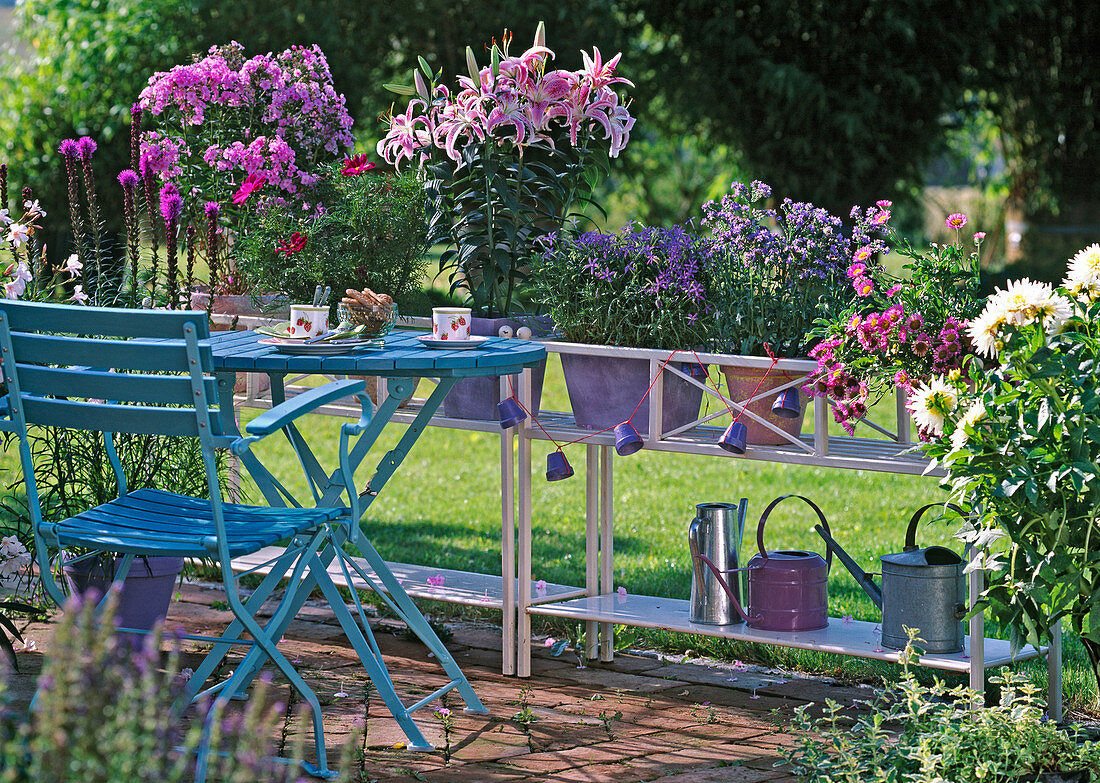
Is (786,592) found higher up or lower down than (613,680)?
higher up

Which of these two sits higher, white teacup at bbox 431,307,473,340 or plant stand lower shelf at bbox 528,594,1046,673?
white teacup at bbox 431,307,473,340

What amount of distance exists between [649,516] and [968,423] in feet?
10.7

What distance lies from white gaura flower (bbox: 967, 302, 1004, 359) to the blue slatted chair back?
158 centimetres

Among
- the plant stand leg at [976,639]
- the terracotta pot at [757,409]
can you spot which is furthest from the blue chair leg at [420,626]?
the plant stand leg at [976,639]

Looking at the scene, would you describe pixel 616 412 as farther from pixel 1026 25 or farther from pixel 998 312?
pixel 1026 25

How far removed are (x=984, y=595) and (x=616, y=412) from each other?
118 cm

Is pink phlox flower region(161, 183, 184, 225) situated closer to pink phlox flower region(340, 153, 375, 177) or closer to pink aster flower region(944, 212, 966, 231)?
pink phlox flower region(340, 153, 375, 177)

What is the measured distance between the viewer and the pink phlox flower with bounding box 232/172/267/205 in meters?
4.28

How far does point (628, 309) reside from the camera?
3.63 m

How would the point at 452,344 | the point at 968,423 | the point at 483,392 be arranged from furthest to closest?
the point at 483,392 → the point at 452,344 → the point at 968,423

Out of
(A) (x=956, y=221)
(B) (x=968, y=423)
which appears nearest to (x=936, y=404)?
(B) (x=968, y=423)

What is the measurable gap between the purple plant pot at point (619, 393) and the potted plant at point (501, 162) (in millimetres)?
205

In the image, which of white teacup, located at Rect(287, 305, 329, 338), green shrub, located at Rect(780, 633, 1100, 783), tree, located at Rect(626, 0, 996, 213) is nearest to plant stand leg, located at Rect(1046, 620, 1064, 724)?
green shrub, located at Rect(780, 633, 1100, 783)

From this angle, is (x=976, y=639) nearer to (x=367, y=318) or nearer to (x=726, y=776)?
(x=726, y=776)
